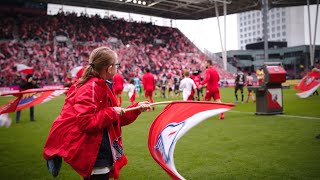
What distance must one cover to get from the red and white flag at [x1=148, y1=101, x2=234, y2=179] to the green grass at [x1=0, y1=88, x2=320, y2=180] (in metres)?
1.94

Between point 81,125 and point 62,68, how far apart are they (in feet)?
111

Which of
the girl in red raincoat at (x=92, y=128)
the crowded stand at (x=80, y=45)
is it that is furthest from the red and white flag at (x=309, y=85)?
the crowded stand at (x=80, y=45)

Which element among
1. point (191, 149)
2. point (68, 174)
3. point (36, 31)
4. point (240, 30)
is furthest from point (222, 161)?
point (240, 30)

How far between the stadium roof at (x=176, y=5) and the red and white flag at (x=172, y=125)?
39.2m

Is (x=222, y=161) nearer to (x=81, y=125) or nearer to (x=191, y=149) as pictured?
(x=191, y=149)

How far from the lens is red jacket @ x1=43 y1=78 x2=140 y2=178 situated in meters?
2.78

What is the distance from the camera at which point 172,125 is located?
3297mm

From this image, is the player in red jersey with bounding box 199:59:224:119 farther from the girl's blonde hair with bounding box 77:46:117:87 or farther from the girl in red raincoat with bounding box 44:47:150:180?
the girl's blonde hair with bounding box 77:46:117:87

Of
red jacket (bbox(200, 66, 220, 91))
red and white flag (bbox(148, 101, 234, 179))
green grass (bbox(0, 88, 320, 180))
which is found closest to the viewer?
red and white flag (bbox(148, 101, 234, 179))

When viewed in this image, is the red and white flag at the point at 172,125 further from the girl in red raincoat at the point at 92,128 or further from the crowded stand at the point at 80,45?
the crowded stand at the point at 80,45

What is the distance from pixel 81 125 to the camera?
2.76m

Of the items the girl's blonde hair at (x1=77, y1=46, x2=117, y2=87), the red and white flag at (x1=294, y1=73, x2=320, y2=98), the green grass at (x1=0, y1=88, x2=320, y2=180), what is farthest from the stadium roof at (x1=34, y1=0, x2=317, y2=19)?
the girl's blonde hair at (x1=77, y1=46, x2=117, y2=87)

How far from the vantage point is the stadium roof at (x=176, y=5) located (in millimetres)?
42875

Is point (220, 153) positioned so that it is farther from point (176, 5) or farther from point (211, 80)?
point (176, 5)
